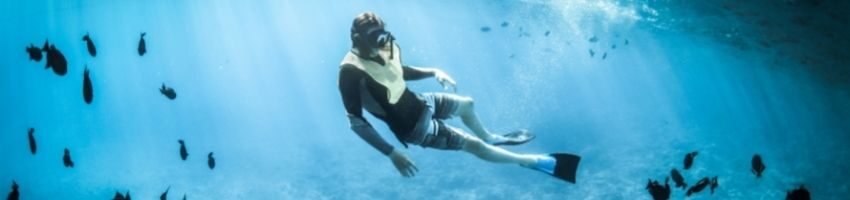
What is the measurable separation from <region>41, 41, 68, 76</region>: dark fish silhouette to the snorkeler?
2.62 meters

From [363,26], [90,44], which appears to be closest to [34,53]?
[90,44]

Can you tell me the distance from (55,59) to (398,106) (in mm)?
3060

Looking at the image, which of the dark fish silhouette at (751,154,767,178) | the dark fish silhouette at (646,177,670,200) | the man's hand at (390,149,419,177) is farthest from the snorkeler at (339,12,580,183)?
the dark fish silhouette at (751,154,767,178)

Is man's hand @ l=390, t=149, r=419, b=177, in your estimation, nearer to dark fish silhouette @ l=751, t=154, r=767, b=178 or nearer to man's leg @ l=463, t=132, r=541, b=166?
man's leg @ l=463, t=132, r=541, b=166

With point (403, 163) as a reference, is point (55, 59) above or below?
above

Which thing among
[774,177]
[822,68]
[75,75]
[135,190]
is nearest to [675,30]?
[822,68]

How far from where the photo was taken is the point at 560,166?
5.26m

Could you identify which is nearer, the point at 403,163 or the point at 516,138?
the point at 403,163

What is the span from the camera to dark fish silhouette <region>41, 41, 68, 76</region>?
4395mm

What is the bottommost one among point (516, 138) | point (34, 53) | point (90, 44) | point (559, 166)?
point (559, 166)

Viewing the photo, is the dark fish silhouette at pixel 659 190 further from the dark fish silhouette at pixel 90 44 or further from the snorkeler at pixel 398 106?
the dark fish silhouette at pixel 90 44

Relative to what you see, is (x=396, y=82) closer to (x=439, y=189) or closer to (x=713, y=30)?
(x=439, y=189)

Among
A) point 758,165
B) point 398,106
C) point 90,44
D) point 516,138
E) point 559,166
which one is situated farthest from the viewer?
point 758,165

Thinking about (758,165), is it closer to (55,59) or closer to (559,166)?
(559,166)
